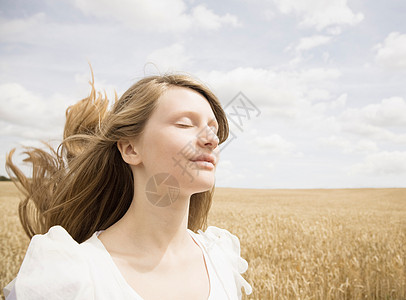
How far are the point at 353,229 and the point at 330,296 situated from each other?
469cm

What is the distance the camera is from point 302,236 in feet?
23.0

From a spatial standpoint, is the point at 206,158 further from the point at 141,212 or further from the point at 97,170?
the point at 97,170

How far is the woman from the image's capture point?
5.65 feet

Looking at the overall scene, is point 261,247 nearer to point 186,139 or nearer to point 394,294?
point 394,294

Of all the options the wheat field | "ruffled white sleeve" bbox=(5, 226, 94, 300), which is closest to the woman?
"ruffled white sleeve" bbox=(5, 226, 94, 300)

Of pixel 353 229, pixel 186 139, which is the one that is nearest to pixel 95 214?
pixel 186 139

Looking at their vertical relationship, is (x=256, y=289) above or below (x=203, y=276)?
below

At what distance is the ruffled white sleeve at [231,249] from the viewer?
96.7 inches

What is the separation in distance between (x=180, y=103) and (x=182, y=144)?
293mm

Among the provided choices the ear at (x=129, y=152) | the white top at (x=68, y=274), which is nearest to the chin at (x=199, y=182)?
the ear at (x=129, y=152)

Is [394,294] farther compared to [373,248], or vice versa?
[373,248]

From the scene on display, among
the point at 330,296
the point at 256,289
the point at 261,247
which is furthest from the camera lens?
the point at 261,247

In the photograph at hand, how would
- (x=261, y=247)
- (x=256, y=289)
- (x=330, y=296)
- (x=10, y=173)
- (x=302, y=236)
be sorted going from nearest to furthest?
1. (x=10, y=173)
2. (x=256, y=289)
3. (x=330, y=296)
4. (x=261, y=247)
5. (x=302, y=236)

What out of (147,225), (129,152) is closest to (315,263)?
(147,225)
